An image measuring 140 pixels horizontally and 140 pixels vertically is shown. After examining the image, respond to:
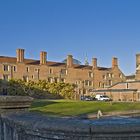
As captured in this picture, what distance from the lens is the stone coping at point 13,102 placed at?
572 centimetres

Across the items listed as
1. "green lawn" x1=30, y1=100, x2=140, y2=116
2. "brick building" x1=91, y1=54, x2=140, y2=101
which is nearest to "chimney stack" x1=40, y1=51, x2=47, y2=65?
"brick building" x1=91, y1=54, x2=140, y2=101

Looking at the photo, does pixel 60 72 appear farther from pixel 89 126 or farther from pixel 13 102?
pixel 89 126

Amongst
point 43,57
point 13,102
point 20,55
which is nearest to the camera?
point 13,102

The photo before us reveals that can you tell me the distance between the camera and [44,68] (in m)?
89.0

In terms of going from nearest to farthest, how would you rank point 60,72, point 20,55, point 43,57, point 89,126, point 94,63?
point 89,126 < point 20,55 < point 43,57 < point 60,72 < point 94,63

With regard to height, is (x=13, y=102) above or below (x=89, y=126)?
above

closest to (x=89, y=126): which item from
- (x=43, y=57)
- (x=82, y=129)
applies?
(x=82, y=129)

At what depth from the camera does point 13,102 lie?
583 cm

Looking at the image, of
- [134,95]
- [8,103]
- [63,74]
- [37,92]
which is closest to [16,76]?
[37,92]

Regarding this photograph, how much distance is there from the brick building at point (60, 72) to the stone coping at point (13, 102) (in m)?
75.7

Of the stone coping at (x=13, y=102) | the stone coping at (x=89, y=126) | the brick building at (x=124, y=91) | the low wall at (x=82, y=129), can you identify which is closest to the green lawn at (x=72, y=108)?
the stone coping at (x=13, y=102)

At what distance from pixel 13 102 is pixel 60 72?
86.6m

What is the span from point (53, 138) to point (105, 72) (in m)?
100

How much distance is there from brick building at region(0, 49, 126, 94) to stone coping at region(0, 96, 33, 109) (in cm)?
7570
